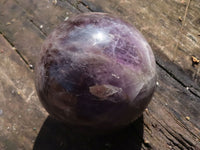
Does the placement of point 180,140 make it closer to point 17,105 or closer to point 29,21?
point 17,105

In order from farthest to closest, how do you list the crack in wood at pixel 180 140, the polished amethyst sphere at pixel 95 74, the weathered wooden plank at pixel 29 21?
the weathered wooden plank at pixel 29 21 → the crack in wood at pixel 180 140 → the polished amethyst sphere at pixel 95 74

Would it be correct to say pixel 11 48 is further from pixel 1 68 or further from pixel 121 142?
pixel 121 142

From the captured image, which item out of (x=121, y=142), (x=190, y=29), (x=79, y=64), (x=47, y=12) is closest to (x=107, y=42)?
(x=79, y=64)

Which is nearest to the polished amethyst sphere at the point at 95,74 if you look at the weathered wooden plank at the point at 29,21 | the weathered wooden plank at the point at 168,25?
the weathered wooden plank at the point at 168,25

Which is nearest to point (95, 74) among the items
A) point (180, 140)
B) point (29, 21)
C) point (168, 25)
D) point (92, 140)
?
point (92, 140)

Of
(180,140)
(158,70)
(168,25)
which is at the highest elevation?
(168,25)

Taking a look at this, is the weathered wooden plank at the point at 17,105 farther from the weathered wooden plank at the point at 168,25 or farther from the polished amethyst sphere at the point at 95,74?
the weathered wooden plank at the point at 168,25

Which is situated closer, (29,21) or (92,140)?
(92,140)
